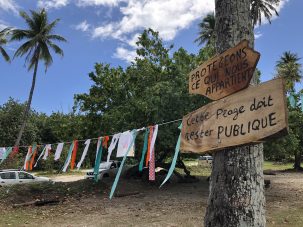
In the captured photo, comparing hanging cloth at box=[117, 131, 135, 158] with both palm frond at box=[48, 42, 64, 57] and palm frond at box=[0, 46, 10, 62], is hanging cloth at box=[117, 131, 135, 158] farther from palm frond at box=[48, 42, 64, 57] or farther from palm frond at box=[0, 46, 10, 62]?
palm frond at box=[0, 46, 10, 62]

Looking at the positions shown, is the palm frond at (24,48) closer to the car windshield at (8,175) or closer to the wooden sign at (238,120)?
the car windshield at (8,175)

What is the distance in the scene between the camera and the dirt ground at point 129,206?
11.3m

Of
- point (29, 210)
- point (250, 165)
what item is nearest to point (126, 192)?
point (29, 210)

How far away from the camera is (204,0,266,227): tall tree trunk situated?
142 inches

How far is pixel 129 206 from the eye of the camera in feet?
45.6

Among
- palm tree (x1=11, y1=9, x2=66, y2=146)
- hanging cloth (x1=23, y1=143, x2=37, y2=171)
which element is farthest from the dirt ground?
palm tree (x1=11, y1=9, x2=66, y2=146)

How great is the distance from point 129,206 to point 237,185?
10.8 metres

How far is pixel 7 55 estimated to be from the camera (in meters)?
37.1

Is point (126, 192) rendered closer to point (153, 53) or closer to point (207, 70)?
point (153, 53)

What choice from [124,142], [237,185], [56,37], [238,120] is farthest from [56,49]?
[238,120]

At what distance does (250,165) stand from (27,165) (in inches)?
432

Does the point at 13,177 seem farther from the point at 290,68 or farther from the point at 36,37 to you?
the point at 290,68

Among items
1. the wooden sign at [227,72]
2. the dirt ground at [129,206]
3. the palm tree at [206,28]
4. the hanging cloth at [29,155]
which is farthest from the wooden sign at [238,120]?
the palm tree at [206,28]

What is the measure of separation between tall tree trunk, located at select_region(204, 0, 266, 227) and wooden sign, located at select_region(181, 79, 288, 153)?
1.69 feet
